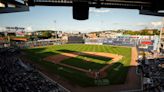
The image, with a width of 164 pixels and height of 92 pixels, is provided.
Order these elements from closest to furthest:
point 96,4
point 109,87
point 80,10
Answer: point 80,10, point 96,4, point 109,87

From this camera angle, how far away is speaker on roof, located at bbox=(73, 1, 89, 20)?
4.99 m

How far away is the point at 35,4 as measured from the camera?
5.66m

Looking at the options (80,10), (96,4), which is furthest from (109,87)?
(80,10)

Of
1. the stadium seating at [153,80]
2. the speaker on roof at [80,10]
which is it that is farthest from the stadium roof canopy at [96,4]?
the stadium seating at [153,80]

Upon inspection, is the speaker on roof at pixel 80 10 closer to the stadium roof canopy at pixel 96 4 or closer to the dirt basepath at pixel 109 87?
the stadium roof canopy at pixel 96 4

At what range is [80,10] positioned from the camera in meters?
5.05

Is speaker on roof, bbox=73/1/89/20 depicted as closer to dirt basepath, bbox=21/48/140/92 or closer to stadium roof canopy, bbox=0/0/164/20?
stadium roof canopy, bbox=0/0/164/20

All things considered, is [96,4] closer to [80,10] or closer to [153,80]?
[80,10]

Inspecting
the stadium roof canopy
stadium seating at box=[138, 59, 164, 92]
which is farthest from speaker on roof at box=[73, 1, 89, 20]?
stadium seating at box=[138, 59, 164, 92]

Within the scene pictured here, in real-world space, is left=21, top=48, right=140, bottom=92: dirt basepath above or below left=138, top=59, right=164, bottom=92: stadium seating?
below

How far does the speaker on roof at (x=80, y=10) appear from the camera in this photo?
4993mm

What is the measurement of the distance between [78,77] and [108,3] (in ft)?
70.9

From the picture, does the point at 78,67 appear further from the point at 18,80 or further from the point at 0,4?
the point at 0,4

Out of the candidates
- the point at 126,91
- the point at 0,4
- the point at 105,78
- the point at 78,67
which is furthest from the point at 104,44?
the point at 0,4
